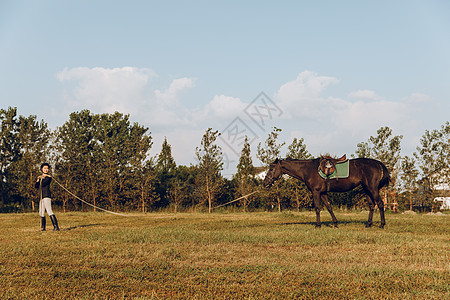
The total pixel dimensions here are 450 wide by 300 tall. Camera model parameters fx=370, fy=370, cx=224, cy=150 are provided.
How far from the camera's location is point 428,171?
29.7 m

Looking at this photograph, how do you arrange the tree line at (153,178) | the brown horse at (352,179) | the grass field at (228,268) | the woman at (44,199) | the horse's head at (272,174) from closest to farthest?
the grass field at (228,268), the woman at (44,199), the brown horse at (352,179), the horse's head at (272,174), the tree line at (153,178)

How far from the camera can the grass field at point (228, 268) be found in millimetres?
5367

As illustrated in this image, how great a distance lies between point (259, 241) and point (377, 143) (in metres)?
23.0

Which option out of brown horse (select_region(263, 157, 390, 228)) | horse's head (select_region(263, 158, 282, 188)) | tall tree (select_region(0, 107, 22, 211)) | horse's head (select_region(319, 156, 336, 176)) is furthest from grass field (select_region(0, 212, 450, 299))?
tall tree (select_region(0, 107, 22, 211))

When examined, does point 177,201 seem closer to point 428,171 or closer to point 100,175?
point 100,175

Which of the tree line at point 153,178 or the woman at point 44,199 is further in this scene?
the tree line at point 153,178

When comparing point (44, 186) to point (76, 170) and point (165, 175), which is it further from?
point (165, 175)

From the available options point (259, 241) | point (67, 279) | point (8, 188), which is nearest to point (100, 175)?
point (8, 188)

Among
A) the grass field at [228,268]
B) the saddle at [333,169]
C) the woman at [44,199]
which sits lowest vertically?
the grass field at [228,268]

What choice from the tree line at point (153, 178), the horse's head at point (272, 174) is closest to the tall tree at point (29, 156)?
the tree line at point (153, 178)

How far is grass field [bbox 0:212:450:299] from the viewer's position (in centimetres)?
537

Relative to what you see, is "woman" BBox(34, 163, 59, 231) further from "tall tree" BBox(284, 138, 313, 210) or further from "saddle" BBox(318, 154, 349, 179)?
"tall tree" BBox(284, 138, 313, 210)

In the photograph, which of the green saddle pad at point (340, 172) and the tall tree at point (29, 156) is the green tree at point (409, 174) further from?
the tall tree at point (29, 156)

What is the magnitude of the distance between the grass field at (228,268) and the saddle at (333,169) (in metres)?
3.58
